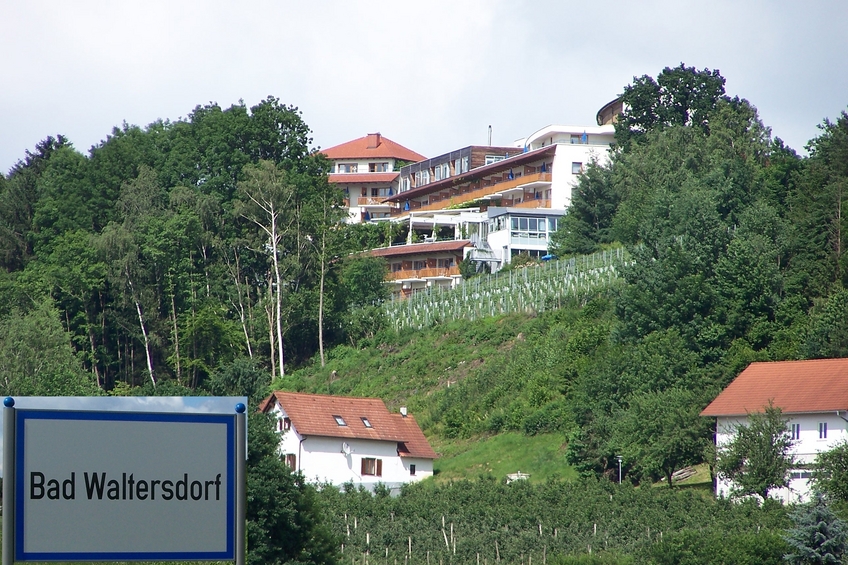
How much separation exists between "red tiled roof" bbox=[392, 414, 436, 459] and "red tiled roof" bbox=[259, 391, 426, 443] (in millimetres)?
54

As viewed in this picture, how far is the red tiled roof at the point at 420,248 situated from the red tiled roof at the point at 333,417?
31198 mm

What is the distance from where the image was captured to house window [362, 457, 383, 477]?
58128mm

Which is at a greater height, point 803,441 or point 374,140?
point 374,140

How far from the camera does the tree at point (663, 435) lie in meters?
49.3

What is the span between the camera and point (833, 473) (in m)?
44.4

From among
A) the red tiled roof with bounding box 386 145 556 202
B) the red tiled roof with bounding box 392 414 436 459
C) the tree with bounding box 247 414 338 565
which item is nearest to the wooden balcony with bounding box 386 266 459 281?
the red tiled roof with bounding box 386 145 556 202

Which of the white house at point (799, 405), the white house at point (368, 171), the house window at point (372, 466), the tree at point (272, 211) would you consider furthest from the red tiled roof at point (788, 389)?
the white house at point (368, 171)

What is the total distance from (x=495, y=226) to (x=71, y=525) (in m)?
81.8

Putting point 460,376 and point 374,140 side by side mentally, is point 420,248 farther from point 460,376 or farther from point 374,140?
point 374,140

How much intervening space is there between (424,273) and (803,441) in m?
45.6

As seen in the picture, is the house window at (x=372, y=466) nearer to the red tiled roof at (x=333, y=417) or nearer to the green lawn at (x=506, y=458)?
the red tiled roof at (x=333, y=417)

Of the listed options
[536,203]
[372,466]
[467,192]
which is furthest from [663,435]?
[467,192]

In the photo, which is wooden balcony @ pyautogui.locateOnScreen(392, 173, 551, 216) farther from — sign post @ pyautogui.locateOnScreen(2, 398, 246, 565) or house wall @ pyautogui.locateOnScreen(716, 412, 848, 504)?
sign post @ pyautogui.locateOnScreen(2, 398, 246, 565)

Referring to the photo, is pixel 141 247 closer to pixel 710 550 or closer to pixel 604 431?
pixel 604 431
